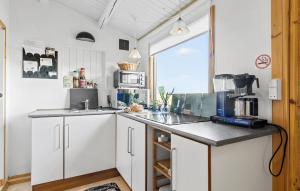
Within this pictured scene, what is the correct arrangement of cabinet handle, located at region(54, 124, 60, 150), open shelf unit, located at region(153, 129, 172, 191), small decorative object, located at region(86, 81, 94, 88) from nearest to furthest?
open shelf unit, located at region(153, 129, 172, 191), cabinet handle, located at region(54, 124, 60, 150), small decorative object, located at region(86, 81, 94, 88)

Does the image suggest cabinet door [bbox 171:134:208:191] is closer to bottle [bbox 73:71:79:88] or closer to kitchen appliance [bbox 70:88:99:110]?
kitchen appliance [bbox 70:88:99:110]

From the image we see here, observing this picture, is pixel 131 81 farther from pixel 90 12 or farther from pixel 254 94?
pixel 254 94

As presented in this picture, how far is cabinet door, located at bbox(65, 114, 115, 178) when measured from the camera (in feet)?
7.17

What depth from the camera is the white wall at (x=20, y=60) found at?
241 centimetres

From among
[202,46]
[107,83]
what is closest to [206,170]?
[202,46]

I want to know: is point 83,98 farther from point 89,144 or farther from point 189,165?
point 189,165

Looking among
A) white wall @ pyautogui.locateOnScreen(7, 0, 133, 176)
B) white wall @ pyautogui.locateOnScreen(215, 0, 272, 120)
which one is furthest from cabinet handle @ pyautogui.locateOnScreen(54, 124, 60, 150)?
white wall @ pyautogui.locateOnScreen(215, 0, 272, 120)

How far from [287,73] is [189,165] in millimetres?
903

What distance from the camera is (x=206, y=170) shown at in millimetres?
969

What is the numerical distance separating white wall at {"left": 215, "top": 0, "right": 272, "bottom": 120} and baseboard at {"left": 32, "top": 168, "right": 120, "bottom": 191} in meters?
1.95

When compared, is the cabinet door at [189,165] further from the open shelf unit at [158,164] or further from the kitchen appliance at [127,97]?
the kitchen appliance at [127,97]

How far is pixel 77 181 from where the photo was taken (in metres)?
2.23

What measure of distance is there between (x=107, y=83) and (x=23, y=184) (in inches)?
72.1

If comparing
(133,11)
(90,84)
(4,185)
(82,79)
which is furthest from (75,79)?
(4,185)
